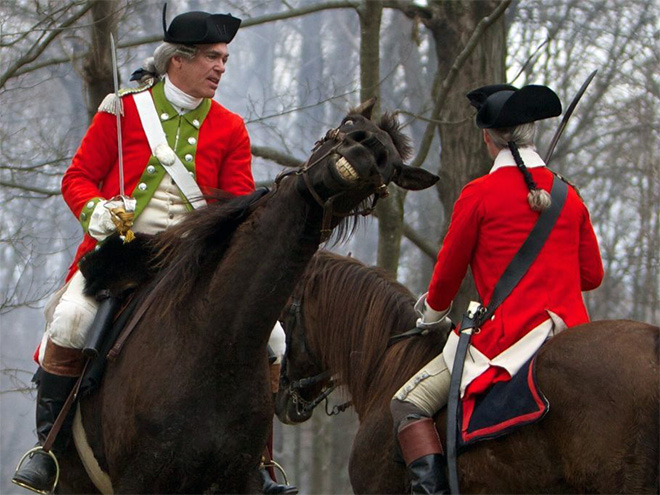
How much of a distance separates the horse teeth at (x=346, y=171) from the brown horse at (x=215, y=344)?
0.68 feet

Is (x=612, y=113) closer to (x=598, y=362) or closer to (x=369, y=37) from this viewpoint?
(x=369, y=37)

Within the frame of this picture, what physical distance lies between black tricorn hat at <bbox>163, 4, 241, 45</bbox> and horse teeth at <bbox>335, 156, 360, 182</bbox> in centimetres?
155

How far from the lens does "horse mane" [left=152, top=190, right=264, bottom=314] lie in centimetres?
538

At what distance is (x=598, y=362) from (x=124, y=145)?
105 inches

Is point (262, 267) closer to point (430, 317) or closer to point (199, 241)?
point (199, 241)

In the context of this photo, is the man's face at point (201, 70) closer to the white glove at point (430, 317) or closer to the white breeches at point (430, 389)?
the white glove at point (430, 317)

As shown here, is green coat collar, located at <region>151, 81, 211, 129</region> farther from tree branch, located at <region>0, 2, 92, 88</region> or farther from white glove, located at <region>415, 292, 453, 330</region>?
tree branch, located at <region>0, 2, 92, 88</region>

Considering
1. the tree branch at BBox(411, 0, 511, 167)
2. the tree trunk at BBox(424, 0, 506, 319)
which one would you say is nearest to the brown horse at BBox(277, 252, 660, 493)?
the tree branch at BBox(411, 0, 511, 167)

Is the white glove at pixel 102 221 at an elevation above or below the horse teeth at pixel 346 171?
below

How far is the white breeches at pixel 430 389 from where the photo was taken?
6.08 m

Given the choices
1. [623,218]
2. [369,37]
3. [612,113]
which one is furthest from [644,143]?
[369,37]

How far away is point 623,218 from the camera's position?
68.4 ft

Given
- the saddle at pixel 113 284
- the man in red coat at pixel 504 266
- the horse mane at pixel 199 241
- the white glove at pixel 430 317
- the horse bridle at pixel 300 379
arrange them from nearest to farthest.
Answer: the horse mane at pixel 199 241
the saddle at pixel 113 284
the man in red coat at pixel 504 266
the white glove at pixel 430 317
the horse bridle at pixel 300 379

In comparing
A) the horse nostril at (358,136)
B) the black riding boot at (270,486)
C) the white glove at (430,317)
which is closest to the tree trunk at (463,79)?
the white glove at (430,317)
